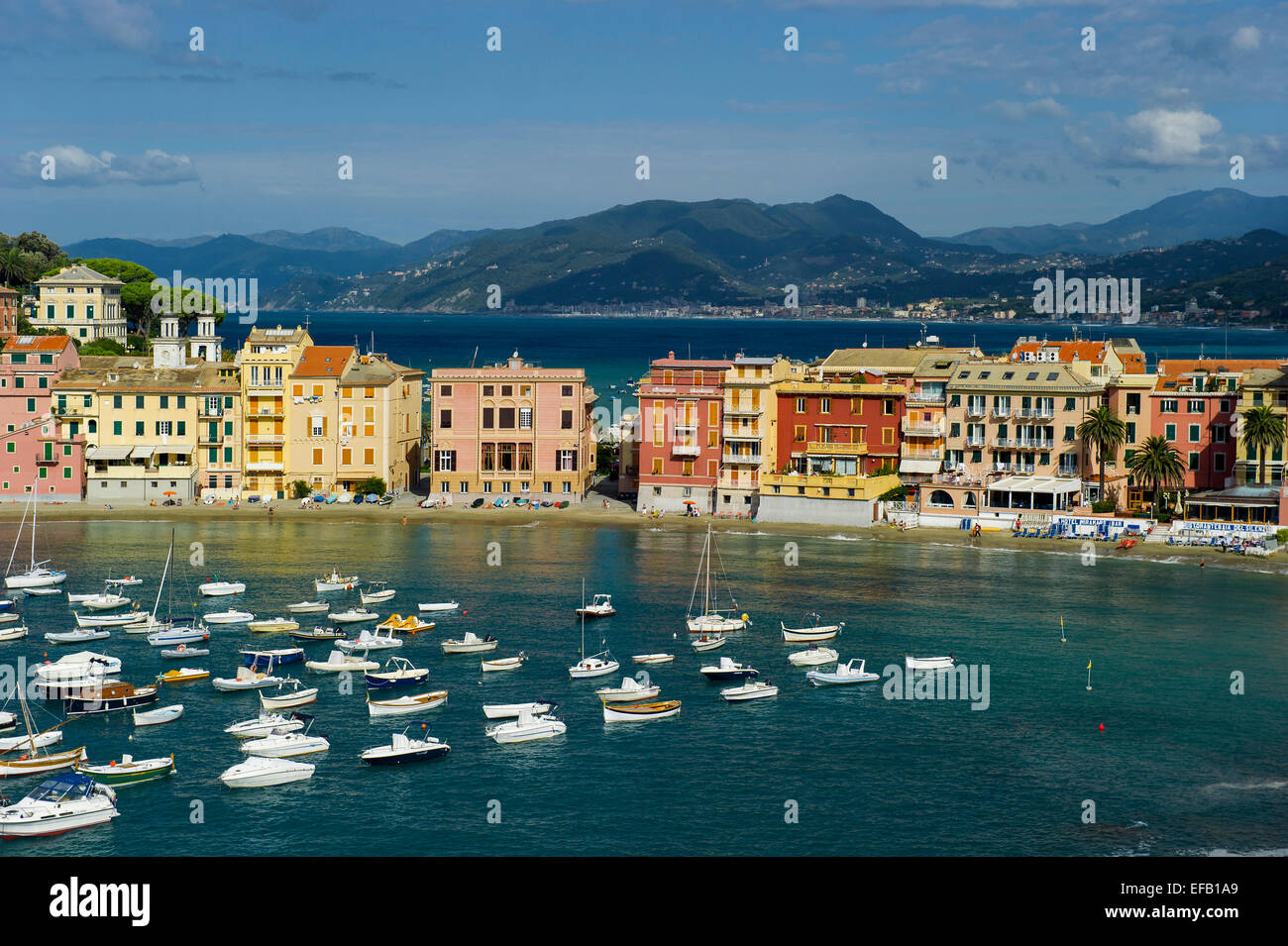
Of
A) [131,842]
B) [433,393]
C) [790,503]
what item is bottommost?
[131,842]

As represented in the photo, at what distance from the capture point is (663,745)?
48062mm

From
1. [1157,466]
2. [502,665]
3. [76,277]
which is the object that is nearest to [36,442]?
[76,277]

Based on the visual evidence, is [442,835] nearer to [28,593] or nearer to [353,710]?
[353,710]

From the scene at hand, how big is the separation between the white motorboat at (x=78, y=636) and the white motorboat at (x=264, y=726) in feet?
54.6

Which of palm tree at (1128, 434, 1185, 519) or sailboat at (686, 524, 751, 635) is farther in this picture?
palm tree at (1128, 434, 1185, 519)

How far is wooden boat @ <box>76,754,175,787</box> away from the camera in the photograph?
4362 cm

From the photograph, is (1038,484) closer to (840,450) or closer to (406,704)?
(840,450)

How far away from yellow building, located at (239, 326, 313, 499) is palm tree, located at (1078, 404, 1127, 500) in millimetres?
55718

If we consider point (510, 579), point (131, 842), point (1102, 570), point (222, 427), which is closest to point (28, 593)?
point (510, 579)

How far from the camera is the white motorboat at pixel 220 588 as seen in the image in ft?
232

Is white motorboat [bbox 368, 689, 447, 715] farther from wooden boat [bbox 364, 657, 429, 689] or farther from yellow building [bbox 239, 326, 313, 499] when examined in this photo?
yellow building [bbox 239, 326, 313, 499]

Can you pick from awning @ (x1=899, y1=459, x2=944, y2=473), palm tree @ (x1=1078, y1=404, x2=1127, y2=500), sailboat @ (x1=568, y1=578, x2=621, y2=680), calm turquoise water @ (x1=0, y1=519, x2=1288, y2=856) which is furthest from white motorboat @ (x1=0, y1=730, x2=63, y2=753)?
palm tree @ (x1=1078, y1=404, x2=1127, y2=500)

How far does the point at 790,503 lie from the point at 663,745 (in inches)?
1885

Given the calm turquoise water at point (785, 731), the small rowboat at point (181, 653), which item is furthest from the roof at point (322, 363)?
the small rowboat at point (181, 653)
